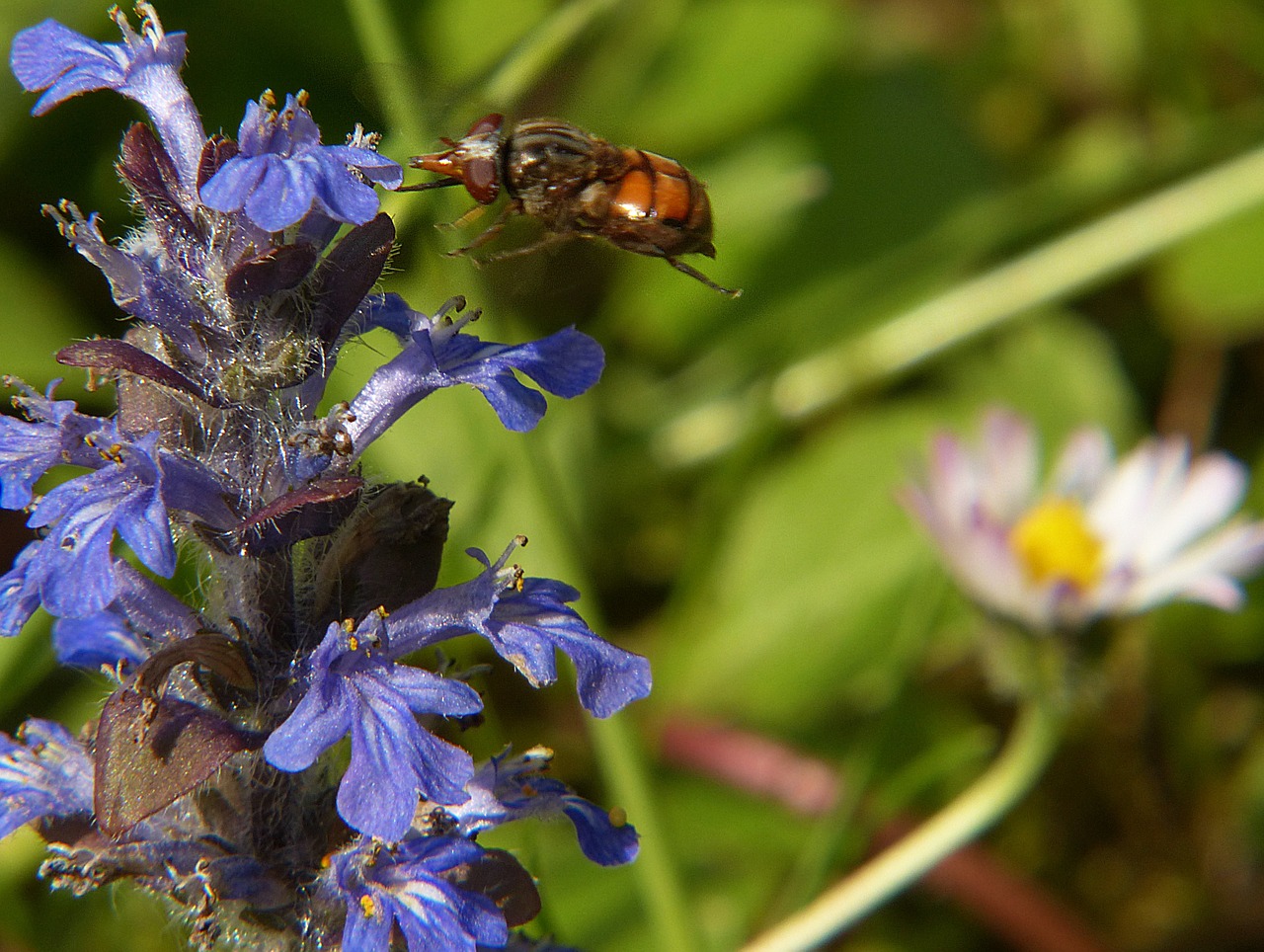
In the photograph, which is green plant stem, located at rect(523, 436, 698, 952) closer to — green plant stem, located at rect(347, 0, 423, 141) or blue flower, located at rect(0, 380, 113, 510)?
green plant stem, located at rect(347, 0, 423, 141)

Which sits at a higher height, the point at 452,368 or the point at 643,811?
the point at 452,368

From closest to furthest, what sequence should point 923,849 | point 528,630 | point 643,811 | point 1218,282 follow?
point 528,630 → point 643,811 → point 923,849 → point 1218,282

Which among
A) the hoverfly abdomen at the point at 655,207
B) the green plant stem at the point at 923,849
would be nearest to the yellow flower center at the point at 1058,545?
the green plant stem at the point at 923,849

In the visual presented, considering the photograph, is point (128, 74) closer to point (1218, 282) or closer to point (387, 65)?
point (387, 65)

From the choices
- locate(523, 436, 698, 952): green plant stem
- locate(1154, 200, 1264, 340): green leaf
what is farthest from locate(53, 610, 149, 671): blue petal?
locate(1154, 200, 1264, 340): green leaf

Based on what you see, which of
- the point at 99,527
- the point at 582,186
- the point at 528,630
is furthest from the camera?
the point at 582,186

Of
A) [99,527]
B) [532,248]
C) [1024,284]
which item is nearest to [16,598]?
[99,527]

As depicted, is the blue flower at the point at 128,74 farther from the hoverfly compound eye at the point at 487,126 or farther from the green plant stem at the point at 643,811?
→ the green plant stem at the point at 643,811
